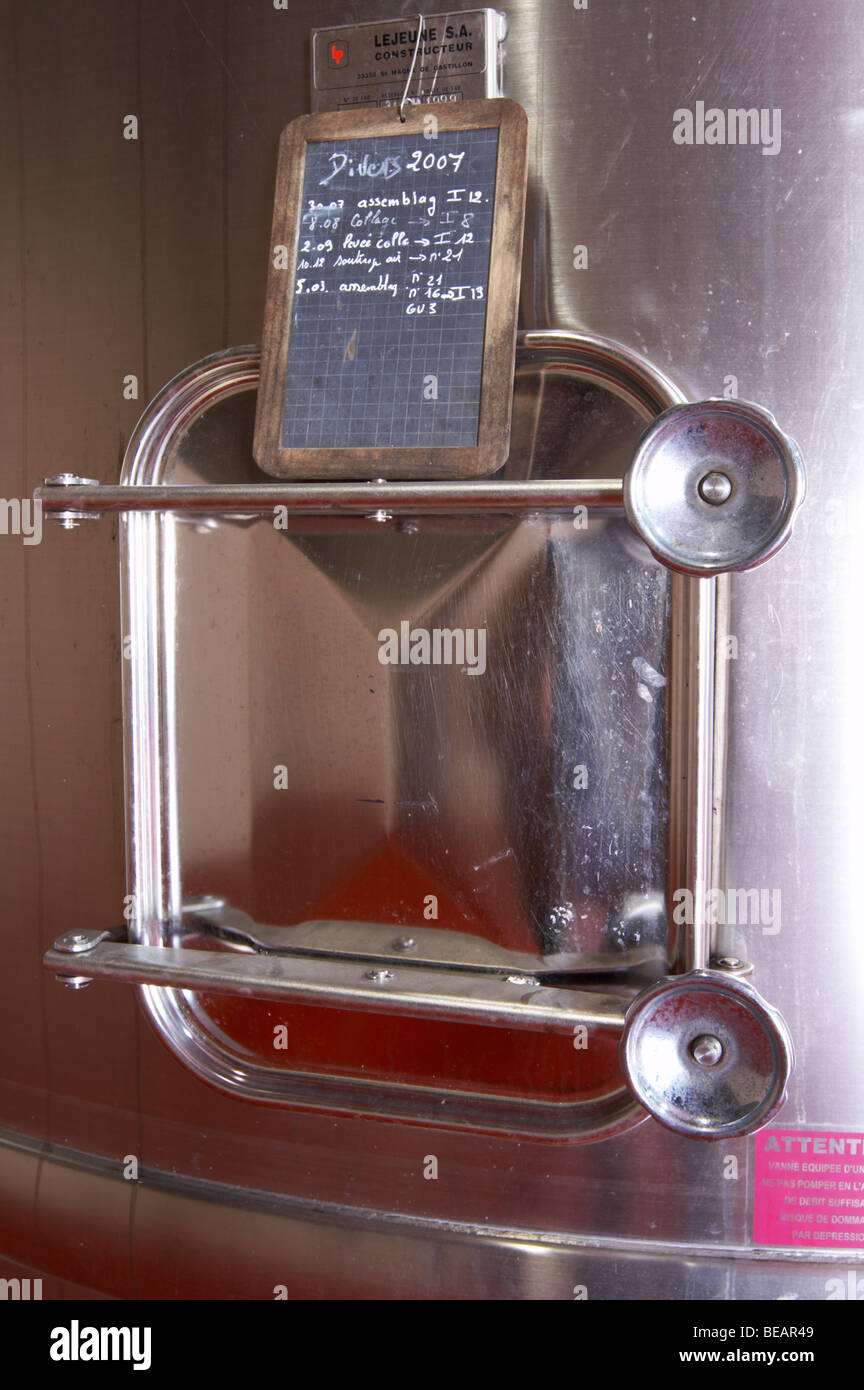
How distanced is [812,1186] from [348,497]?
605 mm

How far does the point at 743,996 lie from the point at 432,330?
0.51m

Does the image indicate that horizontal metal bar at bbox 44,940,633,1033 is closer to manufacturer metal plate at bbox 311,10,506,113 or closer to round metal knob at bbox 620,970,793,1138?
round metal knob at bbox 620,970,793,1138

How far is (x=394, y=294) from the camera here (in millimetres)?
734

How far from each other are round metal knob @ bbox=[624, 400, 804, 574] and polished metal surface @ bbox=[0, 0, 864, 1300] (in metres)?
0.08

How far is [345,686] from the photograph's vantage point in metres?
0.78

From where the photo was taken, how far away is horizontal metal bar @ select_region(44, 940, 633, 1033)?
0.66 metres

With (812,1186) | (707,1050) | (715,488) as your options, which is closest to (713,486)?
(715,488)

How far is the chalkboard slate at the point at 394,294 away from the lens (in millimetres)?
711

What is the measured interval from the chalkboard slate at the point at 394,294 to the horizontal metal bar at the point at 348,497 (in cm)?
4

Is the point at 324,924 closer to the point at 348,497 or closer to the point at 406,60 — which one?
the point at 348,497
